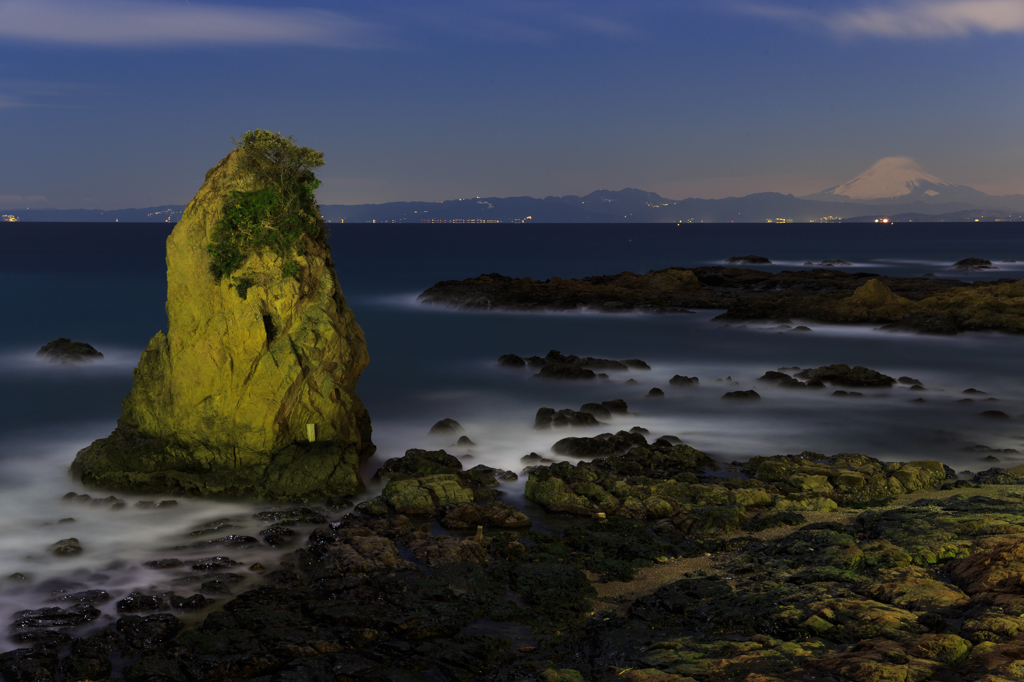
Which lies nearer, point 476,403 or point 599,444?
point 599,444

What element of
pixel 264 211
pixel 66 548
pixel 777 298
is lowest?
pixel 66 548

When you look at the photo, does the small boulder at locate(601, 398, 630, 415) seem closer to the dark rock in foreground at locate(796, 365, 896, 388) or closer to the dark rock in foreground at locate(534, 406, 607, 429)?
the dark rock in foreground at locate(534, 406, 607, 429)

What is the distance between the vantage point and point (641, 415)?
21.4m

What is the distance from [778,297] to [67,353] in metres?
38.7

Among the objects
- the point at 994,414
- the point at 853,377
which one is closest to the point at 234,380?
the point at 853,377

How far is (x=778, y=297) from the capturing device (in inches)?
1928

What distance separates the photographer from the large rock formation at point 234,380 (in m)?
14.6

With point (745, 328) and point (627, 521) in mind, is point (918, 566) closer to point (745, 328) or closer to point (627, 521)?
point (627, 521)

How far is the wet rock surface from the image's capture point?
3938 centimetres

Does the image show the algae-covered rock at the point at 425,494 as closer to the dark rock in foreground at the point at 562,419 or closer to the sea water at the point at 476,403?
the sea water at the point at 476,403

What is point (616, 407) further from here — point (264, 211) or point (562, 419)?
point (264, 211)

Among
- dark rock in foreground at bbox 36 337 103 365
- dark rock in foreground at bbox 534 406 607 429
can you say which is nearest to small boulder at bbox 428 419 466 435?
dark rock in foreground at bbox 534 406 607 429

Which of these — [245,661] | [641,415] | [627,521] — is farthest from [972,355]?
[245,661]

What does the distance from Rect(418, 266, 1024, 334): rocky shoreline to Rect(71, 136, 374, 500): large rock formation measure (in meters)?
31.3
